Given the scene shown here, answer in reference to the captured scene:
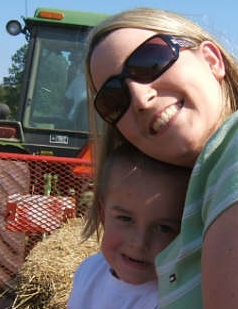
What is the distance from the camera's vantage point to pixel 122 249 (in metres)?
1.41

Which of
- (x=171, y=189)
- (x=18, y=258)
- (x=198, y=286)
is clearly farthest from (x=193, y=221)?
(x=18, y=258)

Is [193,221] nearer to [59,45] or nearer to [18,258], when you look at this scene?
[18,258]

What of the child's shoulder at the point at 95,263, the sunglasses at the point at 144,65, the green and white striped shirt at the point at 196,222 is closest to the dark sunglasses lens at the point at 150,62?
the sunglasses at the point at 144,65

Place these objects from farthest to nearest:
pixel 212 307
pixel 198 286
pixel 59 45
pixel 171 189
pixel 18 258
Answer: pixel 59 45 → pixel 18 258 → pixel 171 189 → pixel 198 286 → pixel 212 307

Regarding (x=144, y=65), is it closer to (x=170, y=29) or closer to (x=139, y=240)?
(x=170, y=29)

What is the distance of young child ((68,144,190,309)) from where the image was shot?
51.7 inches

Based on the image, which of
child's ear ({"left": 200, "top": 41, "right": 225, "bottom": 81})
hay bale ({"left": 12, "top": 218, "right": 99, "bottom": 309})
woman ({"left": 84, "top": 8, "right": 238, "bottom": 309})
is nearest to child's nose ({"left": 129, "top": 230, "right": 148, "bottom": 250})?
woman ({"left": 84, "top": 8, "right": 238, "bottom": 309})

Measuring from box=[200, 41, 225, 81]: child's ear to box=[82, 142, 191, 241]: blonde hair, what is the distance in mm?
192

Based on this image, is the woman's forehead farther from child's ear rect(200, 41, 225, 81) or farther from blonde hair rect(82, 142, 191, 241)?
blonde hair rect(82, 142, 191, 241)

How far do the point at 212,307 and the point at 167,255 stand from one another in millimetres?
229

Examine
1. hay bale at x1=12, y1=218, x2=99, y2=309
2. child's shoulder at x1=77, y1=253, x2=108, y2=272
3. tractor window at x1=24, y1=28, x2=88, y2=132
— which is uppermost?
Result: child's shoulder at x1=77, y1=253, x2=108, y2=272

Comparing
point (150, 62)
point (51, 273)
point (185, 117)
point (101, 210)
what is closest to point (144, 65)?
point (150, 62)

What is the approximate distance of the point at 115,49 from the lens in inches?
46.2

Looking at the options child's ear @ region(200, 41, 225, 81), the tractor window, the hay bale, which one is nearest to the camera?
child's ear @ region(200, 41, 225, 81)
